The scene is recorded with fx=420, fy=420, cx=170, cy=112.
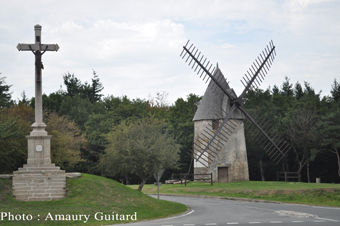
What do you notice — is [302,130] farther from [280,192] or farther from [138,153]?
[138,153]

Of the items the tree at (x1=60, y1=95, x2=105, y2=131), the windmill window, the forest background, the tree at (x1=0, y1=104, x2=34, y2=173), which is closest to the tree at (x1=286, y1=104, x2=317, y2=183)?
the forest background

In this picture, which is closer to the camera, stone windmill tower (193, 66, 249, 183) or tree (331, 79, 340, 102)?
stone windmill tower (193, 66, 249, 183)

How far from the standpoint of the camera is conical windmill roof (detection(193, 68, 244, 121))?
42.7m

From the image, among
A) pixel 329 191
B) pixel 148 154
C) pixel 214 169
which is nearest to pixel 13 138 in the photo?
pixel 148 154

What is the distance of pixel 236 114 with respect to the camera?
43.5m

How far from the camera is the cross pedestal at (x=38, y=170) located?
853 inches

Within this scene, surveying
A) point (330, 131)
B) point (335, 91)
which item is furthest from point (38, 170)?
point (335, 91)

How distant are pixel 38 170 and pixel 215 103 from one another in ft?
81.1

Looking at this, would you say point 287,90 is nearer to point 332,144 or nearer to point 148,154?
point 332,144

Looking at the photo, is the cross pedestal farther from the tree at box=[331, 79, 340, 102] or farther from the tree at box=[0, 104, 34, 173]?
the tree at box=[331, 79, 340, 102]

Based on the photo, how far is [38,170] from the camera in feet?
73.9

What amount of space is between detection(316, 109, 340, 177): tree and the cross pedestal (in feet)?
97.8

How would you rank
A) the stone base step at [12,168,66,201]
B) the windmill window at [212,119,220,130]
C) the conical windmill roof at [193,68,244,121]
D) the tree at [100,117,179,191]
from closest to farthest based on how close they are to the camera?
1. the stone base step at [12,168,66,201]
2. the tree at [100,117,179,191]
3. the conical windmill roof at [193,68,244,121]
4. the windmill window at [212,119,220,130]

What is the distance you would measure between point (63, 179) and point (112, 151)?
5.43m
